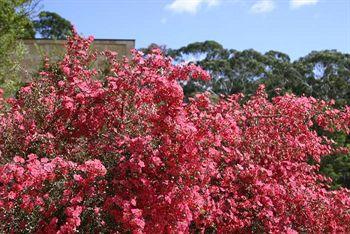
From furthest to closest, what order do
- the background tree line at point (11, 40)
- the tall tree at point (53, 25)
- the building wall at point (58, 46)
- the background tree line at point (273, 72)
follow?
the tall tree at point (53, 25) → the background tree line at point (273, 72) → the building wall at point (58, 46) → the background tree line at point (11, 40)

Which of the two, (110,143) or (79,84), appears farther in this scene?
(79,84)

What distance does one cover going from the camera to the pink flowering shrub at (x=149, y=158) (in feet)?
13.5

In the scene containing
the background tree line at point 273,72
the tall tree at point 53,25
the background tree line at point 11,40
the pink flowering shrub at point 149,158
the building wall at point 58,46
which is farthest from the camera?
the tall tree at point 53,25

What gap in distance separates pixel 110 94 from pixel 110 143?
20.1 inches

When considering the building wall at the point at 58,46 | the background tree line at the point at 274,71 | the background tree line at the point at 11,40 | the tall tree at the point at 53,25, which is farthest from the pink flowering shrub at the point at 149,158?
the tall tree at the point at 53,25

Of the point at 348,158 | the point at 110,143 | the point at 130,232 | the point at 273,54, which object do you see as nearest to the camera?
the point at 130,232

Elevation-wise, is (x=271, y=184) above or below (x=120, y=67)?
below

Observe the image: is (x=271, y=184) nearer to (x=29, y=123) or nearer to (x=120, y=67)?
(x=120, y=67)

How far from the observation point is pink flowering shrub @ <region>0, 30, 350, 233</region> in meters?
4.12

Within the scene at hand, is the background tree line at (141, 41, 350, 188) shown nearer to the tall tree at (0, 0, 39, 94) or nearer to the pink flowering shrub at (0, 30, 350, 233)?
the tall tree at (0, 0, 39, 94)

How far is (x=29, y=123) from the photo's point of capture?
4.99 metres

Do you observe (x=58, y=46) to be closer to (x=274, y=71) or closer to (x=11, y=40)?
(x=11, y=40)

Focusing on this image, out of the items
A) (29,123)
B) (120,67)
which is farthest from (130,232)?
(120,67)

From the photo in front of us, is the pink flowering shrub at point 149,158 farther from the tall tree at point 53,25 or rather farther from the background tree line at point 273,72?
the tall tree at point 53,25
